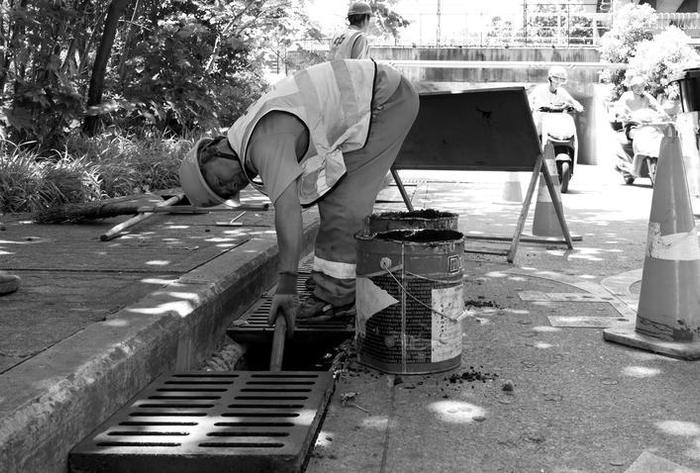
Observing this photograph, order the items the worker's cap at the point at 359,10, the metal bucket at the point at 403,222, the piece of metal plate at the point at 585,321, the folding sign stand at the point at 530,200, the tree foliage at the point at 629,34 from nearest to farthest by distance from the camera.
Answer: the metal bucket at the point at 403,222 < the piece of metal plate at the point at 585,321 < the folding sign stand at the point at 530,200 < the worker's cap at the point at 359,10 < the tree foliage at the point at 629,34

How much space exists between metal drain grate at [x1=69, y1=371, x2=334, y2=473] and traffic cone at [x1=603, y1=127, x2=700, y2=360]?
1.70 metres

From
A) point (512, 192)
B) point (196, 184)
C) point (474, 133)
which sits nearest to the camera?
point (196, 184)

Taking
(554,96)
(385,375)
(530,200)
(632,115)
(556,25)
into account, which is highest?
(556,25)

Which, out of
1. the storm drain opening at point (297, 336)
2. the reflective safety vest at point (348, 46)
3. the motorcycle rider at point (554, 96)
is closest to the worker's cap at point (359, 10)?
the reflective safety vest at point (348, 46)

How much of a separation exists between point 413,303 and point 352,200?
2.86 feet

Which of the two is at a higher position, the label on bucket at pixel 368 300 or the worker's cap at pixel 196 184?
the worker's cap at pixel 196 184

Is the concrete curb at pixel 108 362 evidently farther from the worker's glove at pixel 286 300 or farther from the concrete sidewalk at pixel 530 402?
the concrete sidewalk at pixel 530 402

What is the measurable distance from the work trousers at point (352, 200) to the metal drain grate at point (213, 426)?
905mm

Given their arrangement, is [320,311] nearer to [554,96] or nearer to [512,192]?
[512,192]

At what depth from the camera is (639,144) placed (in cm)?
1262

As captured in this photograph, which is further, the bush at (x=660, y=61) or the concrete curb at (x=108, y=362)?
the bush at (x=660, y=61)

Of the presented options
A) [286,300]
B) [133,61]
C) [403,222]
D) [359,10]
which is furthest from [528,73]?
[286,300]

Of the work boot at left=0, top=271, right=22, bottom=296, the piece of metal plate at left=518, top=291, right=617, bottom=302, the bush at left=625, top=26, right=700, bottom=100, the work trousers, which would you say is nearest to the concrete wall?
the bush at left=625, top=26, right=700, bottom=100

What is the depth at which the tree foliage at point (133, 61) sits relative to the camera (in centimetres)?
908
